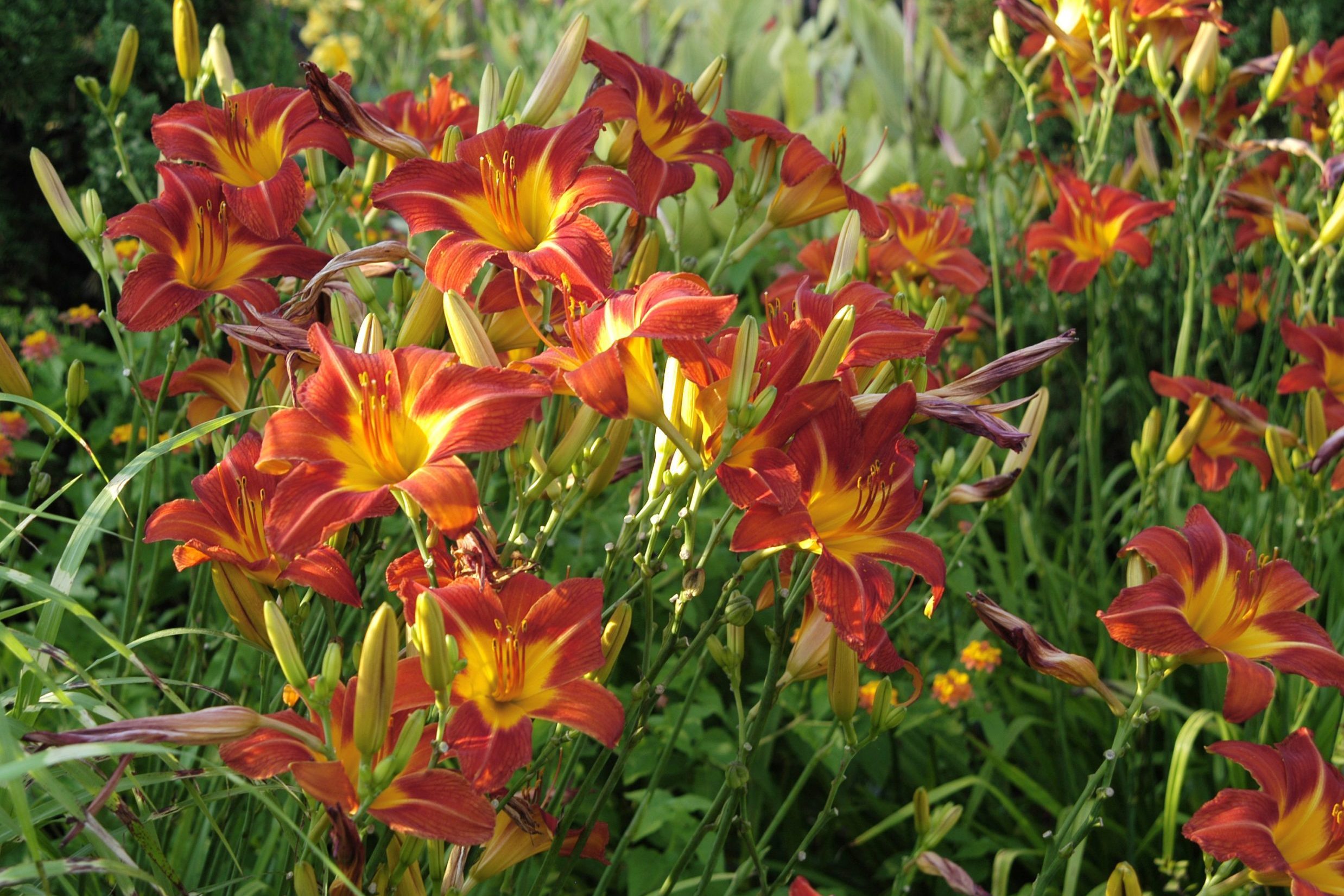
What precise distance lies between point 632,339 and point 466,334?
0.50 feet

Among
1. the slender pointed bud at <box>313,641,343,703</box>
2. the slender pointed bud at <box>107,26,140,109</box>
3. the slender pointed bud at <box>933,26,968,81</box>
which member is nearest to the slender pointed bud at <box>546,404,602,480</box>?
the slender pointed bud at <box>313,641,343,703</box>

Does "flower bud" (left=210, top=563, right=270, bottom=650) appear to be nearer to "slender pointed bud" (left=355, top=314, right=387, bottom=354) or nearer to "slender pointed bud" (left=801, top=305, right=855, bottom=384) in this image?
"slender pointed bud" (left=355, top=314, right=387, bottom=354)

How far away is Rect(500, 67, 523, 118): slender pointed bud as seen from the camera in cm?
129

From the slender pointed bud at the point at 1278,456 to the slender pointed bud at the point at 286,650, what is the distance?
155cm

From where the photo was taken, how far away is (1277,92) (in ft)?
7.40

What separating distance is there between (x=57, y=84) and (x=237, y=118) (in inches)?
95.6

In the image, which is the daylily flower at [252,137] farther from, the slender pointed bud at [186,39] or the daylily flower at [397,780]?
the daylily flower at [397,780]

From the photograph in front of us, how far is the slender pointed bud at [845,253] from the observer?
125 cm

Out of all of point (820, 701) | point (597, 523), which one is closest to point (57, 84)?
point (597, 523)

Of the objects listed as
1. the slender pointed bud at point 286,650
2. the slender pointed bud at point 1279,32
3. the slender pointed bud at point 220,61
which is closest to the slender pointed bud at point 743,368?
the slender pointed bud at point 286,650

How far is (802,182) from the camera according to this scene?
4.75ft

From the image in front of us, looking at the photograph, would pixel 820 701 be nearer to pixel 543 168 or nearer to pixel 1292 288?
pixel 543 168

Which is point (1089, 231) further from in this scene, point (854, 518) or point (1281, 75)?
point (854, 518)

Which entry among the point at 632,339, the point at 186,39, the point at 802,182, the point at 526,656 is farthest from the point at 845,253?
the point at 186,39
